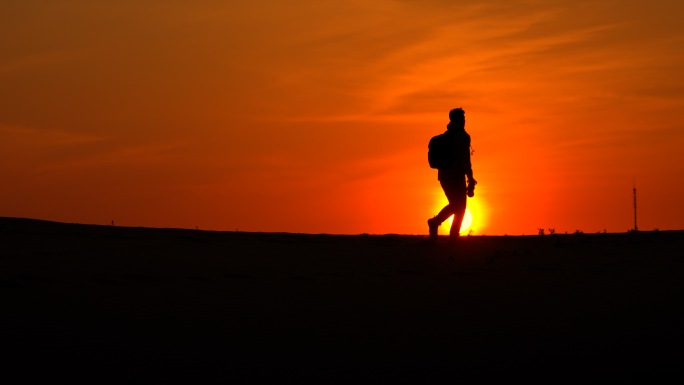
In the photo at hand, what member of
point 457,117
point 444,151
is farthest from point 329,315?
point 457,117

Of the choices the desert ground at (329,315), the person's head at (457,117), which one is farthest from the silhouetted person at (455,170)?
the desert ground at (329,315)

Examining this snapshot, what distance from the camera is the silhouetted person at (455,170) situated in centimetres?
1623

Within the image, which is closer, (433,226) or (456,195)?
(456,195)

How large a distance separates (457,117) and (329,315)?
310 inches

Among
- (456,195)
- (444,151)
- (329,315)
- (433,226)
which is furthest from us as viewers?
(433,226)

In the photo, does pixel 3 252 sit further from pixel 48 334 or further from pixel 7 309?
pixel 48 334

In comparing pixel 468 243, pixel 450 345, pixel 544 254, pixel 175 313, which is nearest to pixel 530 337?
pixel 450 345

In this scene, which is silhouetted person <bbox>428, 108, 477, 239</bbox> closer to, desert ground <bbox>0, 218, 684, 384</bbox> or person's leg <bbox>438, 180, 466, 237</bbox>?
person's leg <bbox>438, 180, 466, 237</bbox>

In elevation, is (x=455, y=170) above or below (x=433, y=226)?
above

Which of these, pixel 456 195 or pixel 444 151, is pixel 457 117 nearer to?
pixel 444 151

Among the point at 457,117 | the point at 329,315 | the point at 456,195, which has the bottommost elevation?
the point at 329,315

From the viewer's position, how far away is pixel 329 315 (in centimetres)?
898

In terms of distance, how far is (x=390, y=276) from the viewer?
38.6 feet

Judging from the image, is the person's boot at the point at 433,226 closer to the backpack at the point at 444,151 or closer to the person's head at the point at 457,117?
the backpack at the point at 444,151
